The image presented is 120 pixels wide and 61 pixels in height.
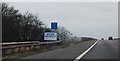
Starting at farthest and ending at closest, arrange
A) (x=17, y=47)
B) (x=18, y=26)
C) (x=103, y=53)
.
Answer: (x=18, y=26), (x=17, y=47), (x=103, y=53)

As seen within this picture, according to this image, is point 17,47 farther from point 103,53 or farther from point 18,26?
point 18,26

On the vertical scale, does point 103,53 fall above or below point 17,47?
below

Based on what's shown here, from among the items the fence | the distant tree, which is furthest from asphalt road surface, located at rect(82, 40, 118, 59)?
the distant tree

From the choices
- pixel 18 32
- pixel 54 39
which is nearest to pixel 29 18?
pixel 18 32

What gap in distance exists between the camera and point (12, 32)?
160ft

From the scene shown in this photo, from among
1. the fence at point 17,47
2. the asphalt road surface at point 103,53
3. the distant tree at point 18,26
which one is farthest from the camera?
the distant tree at point 18,26

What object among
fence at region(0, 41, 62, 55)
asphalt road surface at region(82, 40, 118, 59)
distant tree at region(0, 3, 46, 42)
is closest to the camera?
asphalt road surface at region(82, 40, 118, 59)

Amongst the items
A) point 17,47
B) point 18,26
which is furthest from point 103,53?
point 18,26

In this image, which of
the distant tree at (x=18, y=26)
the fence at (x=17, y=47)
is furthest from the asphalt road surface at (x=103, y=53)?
the distant tree at (x=18, y=26)

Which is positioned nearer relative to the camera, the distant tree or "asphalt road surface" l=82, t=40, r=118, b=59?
"asphalt road surface" l=82, t=40, r=118, b=59

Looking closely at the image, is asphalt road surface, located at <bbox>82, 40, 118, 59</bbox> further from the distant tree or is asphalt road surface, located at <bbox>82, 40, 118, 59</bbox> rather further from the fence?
the distant tree

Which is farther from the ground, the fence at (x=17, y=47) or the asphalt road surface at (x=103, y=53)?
the fence at (x=17, y=47)

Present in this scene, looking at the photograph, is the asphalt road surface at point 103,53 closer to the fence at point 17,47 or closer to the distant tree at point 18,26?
the fence at point 17,47

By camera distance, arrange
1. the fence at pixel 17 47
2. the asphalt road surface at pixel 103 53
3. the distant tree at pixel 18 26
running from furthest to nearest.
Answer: the distant tree at pixel 18 26
the fence at pixel 17 47
the asphalt road surface at pixel 103 53
